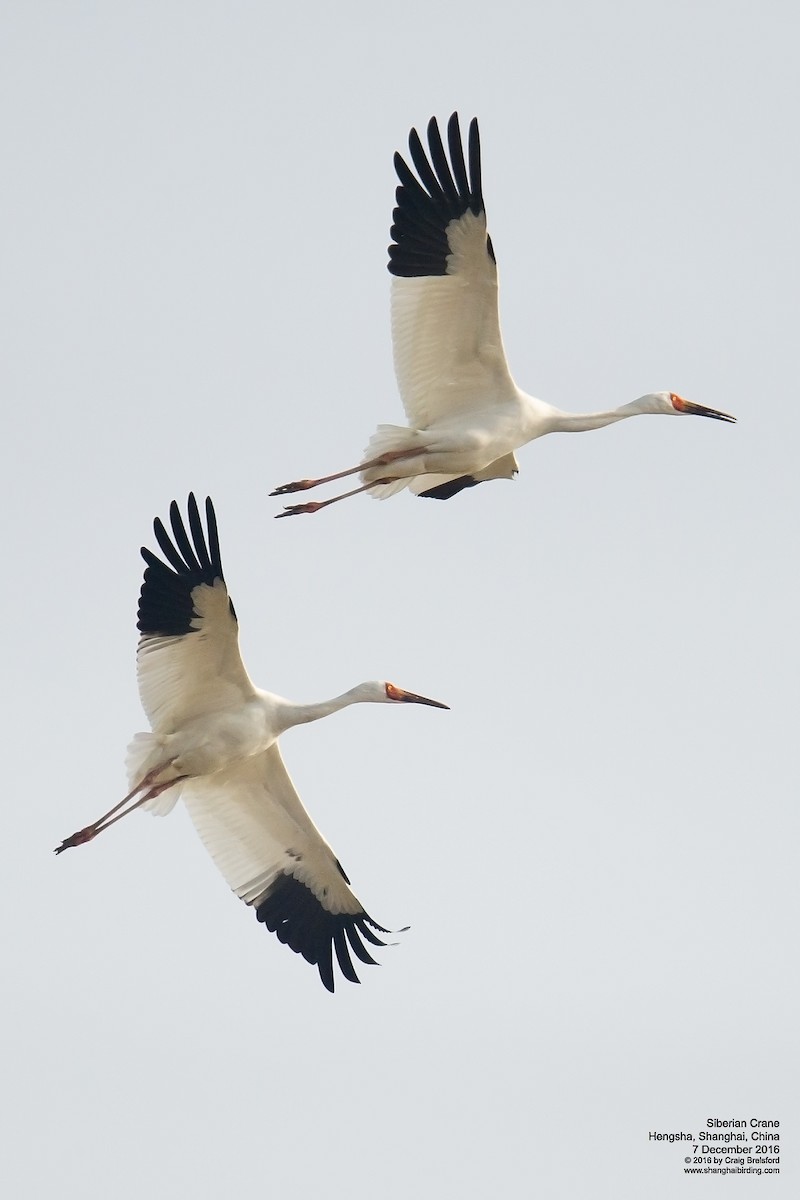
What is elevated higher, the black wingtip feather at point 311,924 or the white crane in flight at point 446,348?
the white crane in flight at point 446,348

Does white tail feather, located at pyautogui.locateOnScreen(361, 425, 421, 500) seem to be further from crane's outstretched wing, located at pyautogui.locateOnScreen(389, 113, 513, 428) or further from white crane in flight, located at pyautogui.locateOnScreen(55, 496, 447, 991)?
white crane in flight, located at pyautogui.locateOnScreen(55, 496, 447, 991)

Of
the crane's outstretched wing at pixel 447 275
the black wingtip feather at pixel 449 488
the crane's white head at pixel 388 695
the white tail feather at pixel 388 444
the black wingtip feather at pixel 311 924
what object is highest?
the crane's outstretched wing at pixel 447 275

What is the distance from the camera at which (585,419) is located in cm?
2636

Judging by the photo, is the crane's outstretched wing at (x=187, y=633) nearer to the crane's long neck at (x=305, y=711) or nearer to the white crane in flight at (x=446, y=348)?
the crane's long neck at (x=305, y=711)

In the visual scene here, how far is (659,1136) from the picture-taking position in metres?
26.4

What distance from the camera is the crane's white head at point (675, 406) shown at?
89.1ft

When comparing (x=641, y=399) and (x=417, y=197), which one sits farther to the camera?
(x=641, y=399)

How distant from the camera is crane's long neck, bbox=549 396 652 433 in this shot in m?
26.1

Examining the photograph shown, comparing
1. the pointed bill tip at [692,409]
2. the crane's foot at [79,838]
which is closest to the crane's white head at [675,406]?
the pointed bill tip at [692,409]

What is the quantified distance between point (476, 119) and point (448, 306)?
65.6 inches

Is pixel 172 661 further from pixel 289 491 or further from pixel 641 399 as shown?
pixel 641 399

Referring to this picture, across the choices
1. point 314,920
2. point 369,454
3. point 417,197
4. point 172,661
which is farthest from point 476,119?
point 314,920

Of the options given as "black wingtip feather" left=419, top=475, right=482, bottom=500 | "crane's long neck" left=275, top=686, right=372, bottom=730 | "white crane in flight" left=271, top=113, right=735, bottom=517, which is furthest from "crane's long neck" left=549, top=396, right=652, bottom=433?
"crane's long neck" left=275, top=686, right=372, bottom=730

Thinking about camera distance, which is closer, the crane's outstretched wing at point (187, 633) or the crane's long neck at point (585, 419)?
the crane's outstretched wing at point (187, 633)
